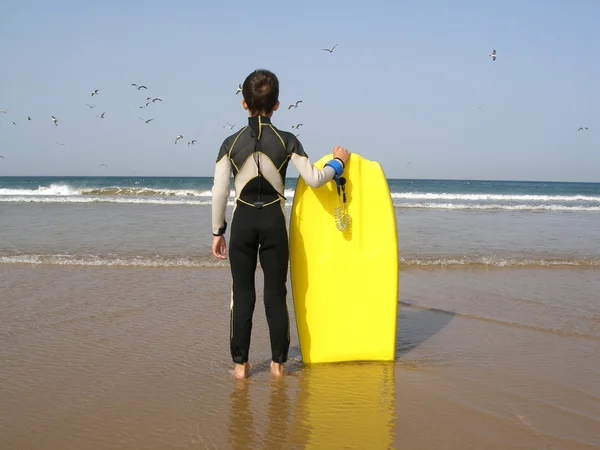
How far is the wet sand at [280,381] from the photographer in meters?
2.60

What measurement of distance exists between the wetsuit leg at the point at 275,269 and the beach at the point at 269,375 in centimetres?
24

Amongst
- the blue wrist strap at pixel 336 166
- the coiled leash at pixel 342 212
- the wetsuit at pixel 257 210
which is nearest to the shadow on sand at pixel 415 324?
the coiled leash at pixel 342 212

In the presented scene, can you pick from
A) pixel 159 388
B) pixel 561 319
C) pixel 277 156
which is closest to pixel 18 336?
pixel 159 388

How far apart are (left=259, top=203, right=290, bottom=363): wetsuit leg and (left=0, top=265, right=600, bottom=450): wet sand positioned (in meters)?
0.24

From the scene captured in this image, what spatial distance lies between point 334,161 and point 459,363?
1.51m

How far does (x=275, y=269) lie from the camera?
3340mm

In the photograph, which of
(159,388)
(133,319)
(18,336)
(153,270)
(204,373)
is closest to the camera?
(159,388)

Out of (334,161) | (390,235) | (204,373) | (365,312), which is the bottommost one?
(204,373)

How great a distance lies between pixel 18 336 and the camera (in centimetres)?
412

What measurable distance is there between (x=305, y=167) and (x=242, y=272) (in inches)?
27.5

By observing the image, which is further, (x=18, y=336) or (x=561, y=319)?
(x=561, y=319)

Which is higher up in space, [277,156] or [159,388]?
[277,156]

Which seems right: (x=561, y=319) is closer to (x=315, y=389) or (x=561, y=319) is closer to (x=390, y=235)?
(x=390, y=235)

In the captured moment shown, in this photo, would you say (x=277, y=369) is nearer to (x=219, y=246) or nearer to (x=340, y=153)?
(x=219, y=246)
